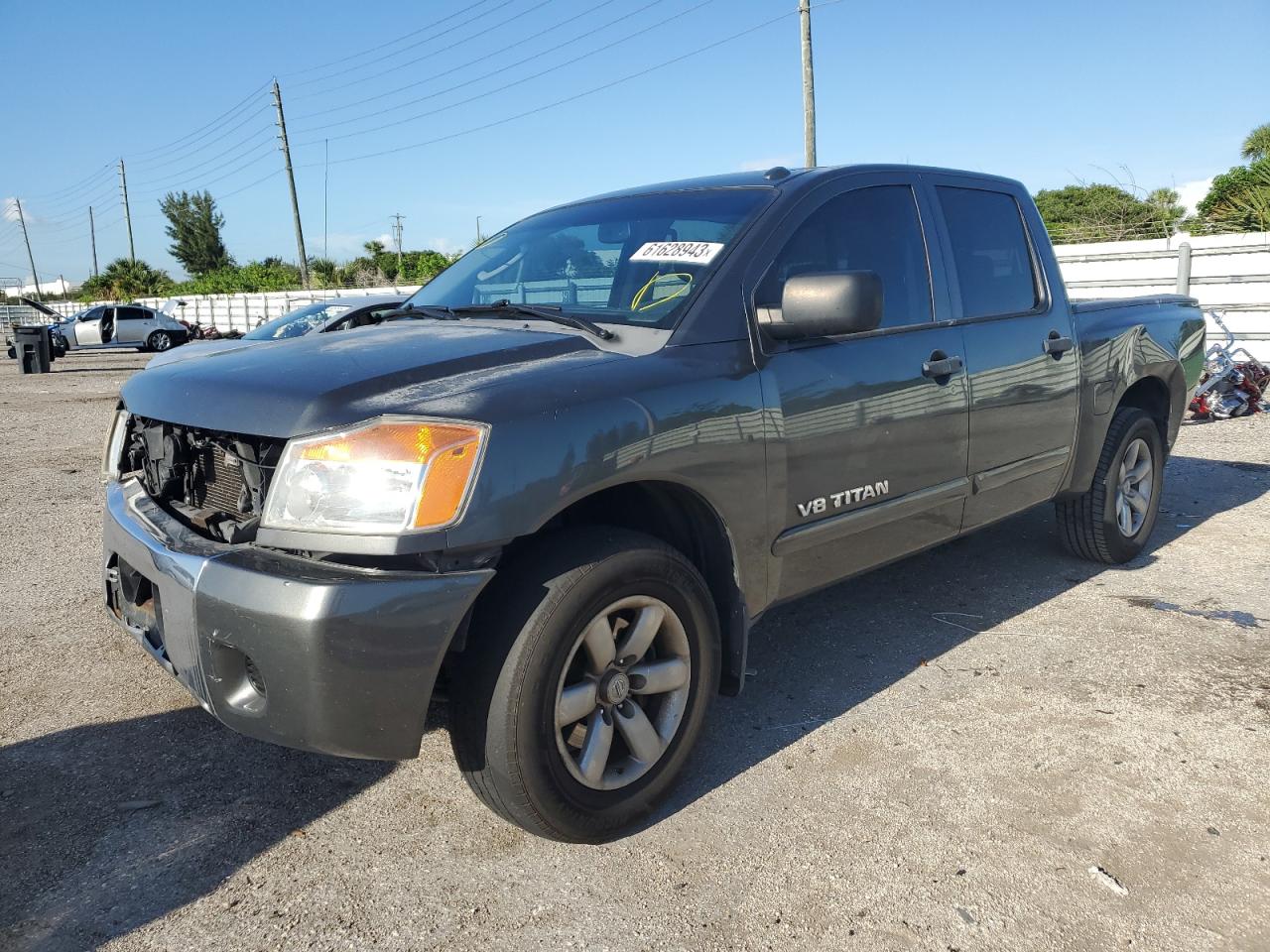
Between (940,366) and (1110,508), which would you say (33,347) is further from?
(940,366)

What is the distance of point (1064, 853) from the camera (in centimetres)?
248

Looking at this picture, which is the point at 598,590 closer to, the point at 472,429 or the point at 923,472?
the point at 472,429

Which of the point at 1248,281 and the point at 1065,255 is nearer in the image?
the point at 1248,281

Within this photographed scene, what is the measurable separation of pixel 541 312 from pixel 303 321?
926 cm

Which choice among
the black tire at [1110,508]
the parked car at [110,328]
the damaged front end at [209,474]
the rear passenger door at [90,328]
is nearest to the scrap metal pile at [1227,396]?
the black tire at [1110,508]

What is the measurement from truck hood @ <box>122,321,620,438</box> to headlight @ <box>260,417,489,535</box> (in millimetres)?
53

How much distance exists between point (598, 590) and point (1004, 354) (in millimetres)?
2179

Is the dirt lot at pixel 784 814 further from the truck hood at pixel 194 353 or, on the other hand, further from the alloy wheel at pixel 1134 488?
the truck hood at pixel 194 353

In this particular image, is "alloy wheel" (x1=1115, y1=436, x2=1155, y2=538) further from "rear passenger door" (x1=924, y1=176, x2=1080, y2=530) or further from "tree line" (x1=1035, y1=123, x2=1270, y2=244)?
"tree line" (x1=1035, y1=123, x2=1270, y2=244)

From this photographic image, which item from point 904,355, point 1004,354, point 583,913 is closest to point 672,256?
point 904,355

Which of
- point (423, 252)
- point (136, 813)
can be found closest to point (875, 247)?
point (136, 813)

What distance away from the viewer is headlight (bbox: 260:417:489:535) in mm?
2125

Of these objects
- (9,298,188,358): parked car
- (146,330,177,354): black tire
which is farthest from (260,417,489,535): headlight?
(146,330,177,354): black tire

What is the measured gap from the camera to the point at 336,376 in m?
2.38
